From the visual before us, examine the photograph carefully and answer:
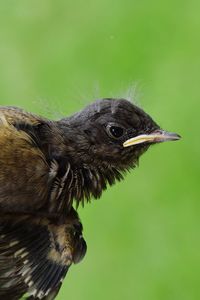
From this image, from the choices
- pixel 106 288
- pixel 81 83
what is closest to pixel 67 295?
pixel 106 288

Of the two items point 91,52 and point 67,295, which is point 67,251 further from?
point 91,52

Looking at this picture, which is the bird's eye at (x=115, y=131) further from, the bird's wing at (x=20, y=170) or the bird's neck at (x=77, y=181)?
the bird's wing at (x=20, y=170)

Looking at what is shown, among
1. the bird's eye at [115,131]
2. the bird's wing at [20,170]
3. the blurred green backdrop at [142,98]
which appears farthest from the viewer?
the blurred green backdrop at [142,98]

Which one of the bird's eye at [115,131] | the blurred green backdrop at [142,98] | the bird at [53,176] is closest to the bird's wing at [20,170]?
the bird at [53,176]

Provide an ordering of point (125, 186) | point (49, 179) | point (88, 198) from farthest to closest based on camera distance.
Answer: point (125, 186), point (88, 198), point (49, 179)

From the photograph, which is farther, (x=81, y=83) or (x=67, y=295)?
(x=81, y=83)

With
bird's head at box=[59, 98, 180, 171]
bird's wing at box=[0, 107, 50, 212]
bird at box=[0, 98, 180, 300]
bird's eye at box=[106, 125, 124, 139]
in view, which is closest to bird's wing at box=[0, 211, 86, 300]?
bird at box=[0, 98, 180, 300]
